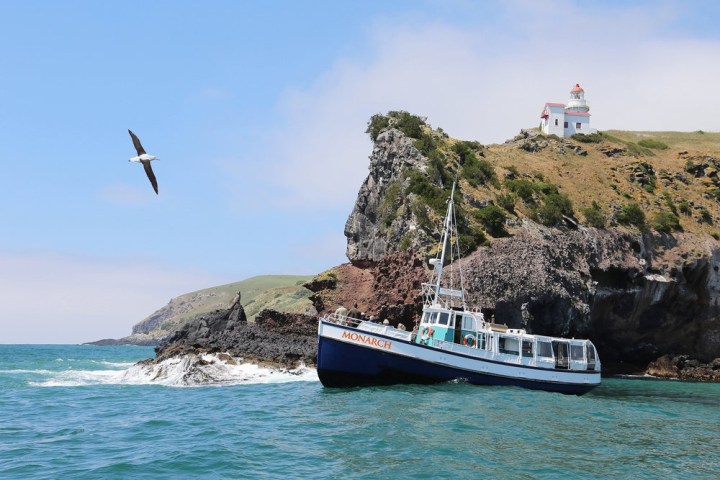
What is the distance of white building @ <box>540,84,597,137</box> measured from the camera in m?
89.8

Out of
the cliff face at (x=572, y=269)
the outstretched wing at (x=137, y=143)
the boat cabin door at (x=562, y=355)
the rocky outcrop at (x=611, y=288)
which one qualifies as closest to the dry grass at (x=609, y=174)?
the cliff face at (x=572, y=269)

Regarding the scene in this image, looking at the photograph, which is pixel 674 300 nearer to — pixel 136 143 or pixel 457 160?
pixel 457 160

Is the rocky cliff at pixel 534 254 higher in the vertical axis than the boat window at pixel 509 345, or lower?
higher

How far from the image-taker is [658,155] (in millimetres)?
88375

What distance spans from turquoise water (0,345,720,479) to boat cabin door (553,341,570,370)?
13.4 feet

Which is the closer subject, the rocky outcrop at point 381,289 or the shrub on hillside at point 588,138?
the rocky outcrop at point 381,289

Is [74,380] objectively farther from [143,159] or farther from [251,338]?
[143,159]

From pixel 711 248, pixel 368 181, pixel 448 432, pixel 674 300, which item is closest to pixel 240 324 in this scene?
pixel 368 181

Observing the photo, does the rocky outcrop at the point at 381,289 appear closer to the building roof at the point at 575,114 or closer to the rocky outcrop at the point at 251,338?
the rocky outcrop at the point at 251,338

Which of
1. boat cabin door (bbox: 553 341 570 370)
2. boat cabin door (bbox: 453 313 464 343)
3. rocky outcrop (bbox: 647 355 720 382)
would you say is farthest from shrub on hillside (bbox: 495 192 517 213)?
boat cabin door (bbox: 453 313 464 343)

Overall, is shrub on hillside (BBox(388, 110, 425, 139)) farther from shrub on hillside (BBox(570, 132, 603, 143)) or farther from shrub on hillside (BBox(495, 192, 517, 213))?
shrub on hillside (BBox(570, 132, 603, 143))

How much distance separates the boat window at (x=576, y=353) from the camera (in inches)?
1471

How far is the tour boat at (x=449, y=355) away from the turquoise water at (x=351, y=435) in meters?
1.11

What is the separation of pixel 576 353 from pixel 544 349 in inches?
90.4
